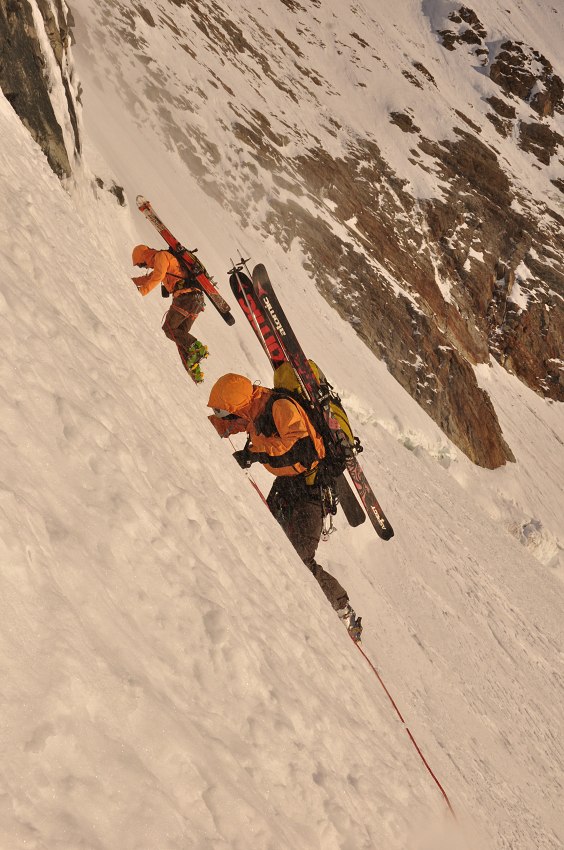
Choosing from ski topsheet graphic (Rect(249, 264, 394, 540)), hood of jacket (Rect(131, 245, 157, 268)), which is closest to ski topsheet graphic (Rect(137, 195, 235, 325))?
hood of jacket (Rect(131, 245, 157, 268))

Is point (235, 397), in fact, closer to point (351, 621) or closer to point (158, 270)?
point (351, 621)

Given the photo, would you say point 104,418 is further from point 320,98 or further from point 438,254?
point 320,98

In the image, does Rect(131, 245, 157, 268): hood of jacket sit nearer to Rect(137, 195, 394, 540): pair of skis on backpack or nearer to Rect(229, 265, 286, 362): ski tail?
Rect(137, 195, 394, 540): pair of skis on backpack

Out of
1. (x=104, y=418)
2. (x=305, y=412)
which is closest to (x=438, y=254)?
(x=305, y=412)

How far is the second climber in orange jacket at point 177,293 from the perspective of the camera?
27.6ft

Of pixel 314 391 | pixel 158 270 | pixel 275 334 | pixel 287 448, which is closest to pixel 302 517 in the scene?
pixel 287 448

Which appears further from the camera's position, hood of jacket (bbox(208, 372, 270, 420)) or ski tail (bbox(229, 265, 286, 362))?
ski tail (bbox(229, 265, 286, 362))

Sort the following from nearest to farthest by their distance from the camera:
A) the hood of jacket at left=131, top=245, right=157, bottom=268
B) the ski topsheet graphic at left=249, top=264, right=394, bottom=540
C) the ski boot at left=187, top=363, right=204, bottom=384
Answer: the ski topsheet graphic at left=249, top=264, right=394, bottom=540, the ski boot at left=187, top=363, right=204, bottom=384, the hood of jacket at left=131, top=245, right=157, bottom=268

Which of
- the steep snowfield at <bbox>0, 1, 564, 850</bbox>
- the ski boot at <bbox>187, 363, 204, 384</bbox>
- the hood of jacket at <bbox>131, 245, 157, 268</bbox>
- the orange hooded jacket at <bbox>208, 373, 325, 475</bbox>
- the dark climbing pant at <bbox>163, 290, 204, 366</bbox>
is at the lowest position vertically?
the ski boot at <bbox>187, 363, 204, 384</bbox>

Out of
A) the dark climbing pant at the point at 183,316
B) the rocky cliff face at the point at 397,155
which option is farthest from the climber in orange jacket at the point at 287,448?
the rocky cliff face at the point at 397,155

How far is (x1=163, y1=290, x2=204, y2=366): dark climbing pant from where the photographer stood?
8719 mm

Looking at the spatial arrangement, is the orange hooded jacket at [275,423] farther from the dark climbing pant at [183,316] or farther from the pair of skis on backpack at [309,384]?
the dark climbing pant at [183,316]

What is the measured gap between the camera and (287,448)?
19.4ft

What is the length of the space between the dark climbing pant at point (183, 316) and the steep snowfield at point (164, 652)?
1460 millimetres
